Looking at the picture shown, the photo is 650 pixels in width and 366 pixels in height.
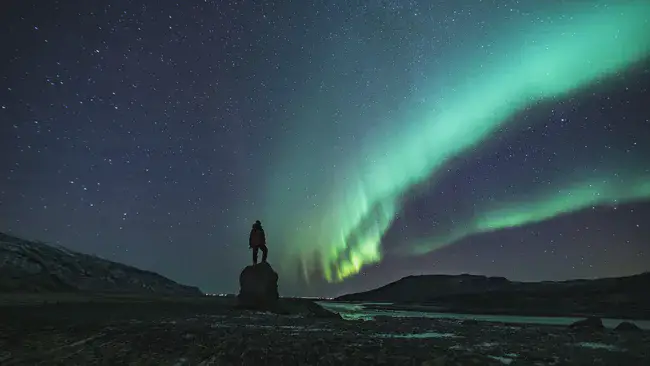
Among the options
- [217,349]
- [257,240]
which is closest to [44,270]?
[257,240]

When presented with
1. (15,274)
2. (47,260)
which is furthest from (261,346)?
(47,260)

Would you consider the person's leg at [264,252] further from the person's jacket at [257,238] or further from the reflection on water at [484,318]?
the reflection on water at [484,318]

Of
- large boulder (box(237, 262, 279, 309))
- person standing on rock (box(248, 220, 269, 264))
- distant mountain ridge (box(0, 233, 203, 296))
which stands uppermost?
distant mountain ridge (box(0, 233, 203, 296))

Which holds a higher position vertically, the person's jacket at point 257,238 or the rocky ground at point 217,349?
the person's jacket at point 257,238

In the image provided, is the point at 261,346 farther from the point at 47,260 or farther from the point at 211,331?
the point at 47,260

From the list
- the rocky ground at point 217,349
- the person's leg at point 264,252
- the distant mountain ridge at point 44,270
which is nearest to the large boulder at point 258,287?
the person's leg at point 264,252

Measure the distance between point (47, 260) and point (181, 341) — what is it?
17185 centimetres

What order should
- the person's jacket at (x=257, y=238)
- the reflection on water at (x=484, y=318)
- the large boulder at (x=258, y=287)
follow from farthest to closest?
the reflection on water at (x=484, y=318), the person's jacket at (x=257, y=238), the large boulder at (x=258, y=287)

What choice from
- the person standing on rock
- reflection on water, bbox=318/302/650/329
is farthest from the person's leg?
reflection on water, bbox=318/302/650/329

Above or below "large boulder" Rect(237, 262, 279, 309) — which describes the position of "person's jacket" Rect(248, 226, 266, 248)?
above

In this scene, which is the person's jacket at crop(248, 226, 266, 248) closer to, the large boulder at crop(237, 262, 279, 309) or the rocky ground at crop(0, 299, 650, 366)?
the large boulder at crop(237, 262, 279, 309)

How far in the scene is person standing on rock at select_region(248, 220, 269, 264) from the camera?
1140 inches

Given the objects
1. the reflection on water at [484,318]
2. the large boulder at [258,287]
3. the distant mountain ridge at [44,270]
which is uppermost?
the distant mountain ridge at [44,270]

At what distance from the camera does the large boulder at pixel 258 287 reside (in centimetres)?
2725
